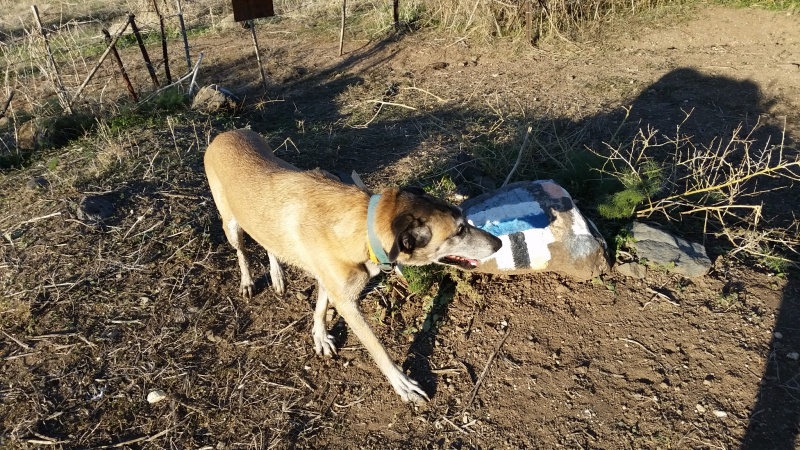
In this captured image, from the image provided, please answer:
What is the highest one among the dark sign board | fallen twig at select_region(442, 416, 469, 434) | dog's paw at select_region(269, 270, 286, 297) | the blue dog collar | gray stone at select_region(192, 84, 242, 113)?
the dark sign board

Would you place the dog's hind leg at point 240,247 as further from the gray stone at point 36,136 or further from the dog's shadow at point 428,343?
the gray stone at point 36,136

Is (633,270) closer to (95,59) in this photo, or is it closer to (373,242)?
(373,242)

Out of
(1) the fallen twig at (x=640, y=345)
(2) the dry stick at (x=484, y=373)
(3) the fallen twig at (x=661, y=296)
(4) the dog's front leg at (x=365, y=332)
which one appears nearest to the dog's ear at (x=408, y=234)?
(4) the dog's front leg at (x=365, y=332)

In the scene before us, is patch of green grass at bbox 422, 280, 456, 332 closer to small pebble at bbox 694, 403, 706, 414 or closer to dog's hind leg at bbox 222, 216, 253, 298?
dog's hind leg at bbox 222, 216, 253, 298

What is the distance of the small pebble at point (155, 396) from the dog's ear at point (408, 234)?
2.32 m

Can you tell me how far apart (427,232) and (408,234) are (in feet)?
0.61

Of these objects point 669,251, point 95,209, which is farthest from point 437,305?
point 95,209

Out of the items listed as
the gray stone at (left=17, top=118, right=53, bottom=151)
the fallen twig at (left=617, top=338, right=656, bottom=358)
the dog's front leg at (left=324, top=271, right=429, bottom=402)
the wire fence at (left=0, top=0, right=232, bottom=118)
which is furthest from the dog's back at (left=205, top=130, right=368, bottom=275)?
the wire fence at (left=0, top=0, right=232, bottom=118)

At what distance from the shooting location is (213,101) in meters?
8.52

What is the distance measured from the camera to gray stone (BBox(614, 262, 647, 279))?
464 cm

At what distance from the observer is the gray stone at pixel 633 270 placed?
15.2 feet

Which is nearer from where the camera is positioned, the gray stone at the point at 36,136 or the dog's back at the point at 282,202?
the dog's back at the point at 282,202

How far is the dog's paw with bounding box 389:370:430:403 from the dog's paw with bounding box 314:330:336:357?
28.2 inches

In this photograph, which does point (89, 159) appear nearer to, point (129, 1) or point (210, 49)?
point (210, 49)
